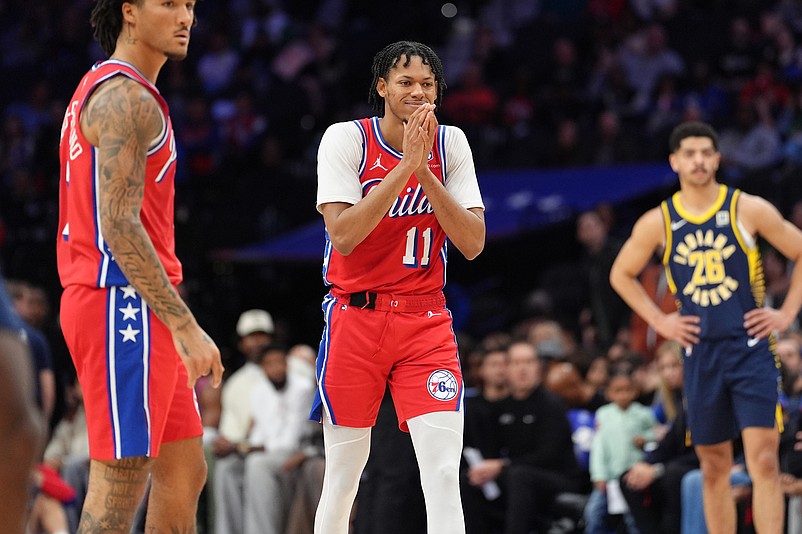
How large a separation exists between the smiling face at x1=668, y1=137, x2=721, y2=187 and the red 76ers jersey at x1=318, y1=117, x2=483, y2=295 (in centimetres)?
216

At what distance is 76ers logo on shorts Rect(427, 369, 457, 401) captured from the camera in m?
5.58

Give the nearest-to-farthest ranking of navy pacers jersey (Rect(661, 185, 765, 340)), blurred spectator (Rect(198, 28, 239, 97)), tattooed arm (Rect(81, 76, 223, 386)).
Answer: tattooed arm (Rect(81, 76, 223, 386)) < navy pacers jersey (Rect(661, 185, 765, 340)) < blurred spectator (Rect(198, 28, 239, 97))

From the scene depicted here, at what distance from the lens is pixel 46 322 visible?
13055mm

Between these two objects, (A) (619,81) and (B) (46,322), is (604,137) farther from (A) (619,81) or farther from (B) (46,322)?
(B) (46,322)

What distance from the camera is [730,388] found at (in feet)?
23.9

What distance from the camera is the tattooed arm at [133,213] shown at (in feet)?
15.2

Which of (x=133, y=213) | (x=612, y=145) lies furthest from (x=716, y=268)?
(x=612, y=145)

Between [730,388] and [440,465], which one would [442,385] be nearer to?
[440,465]

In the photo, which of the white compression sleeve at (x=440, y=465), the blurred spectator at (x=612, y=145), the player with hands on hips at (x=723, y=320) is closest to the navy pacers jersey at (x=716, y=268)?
the player with hands on hips at (x=723, y=320)

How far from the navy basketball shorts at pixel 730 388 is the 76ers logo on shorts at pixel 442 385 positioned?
227 cm

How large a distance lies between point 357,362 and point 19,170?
13.4 meters

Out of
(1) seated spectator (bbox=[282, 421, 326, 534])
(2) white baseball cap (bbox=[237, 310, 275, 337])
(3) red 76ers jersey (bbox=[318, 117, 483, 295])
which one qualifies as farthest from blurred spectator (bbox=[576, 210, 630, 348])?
(3) red 76ers jersey (bbox=[318, 117, 483, 295])

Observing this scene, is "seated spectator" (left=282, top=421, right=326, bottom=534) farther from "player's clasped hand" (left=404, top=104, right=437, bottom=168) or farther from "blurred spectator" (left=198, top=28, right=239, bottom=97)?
"blurred spectator" (left=198, top=28, right=239, bottom=97)

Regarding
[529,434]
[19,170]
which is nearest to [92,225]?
[529,434]
